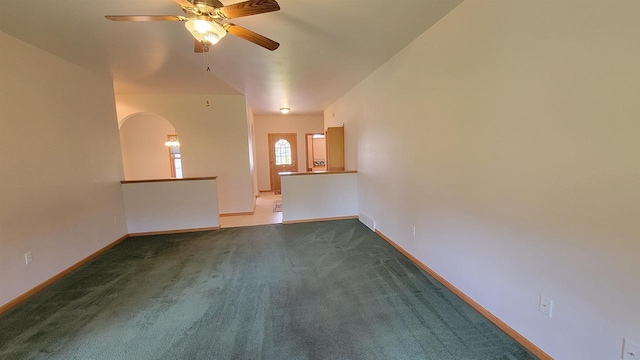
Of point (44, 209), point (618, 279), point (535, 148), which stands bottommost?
point (618, 279)

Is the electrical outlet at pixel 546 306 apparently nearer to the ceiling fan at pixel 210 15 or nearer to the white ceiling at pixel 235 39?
the white ceiling at pixel 235 39

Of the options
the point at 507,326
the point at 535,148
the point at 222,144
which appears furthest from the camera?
the point at 222,144

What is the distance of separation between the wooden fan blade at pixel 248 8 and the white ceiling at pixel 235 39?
35 cm

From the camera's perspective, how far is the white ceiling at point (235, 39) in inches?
79.0

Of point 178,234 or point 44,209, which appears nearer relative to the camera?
point 44,209

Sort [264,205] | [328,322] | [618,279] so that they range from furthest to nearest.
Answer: [264,205] → [328,322] → [618,279]

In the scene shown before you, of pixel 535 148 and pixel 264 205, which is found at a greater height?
pixel 535 148

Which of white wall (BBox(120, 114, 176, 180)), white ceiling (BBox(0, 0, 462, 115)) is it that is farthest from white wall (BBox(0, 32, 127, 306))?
white wall (BBox(120, 114, 176, 180))

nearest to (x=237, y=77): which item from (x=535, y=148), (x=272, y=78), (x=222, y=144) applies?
(x=272, y=78)

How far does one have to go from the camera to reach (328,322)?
6.28ft

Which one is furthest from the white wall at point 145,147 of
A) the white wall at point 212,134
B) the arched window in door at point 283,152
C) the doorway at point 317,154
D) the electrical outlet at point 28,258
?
the electrical outlet at point 28,258

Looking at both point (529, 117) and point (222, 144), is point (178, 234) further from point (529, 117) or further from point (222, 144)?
point (529, 117)

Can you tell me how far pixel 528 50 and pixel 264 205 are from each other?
5.79m

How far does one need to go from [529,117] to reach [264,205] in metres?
5.70
